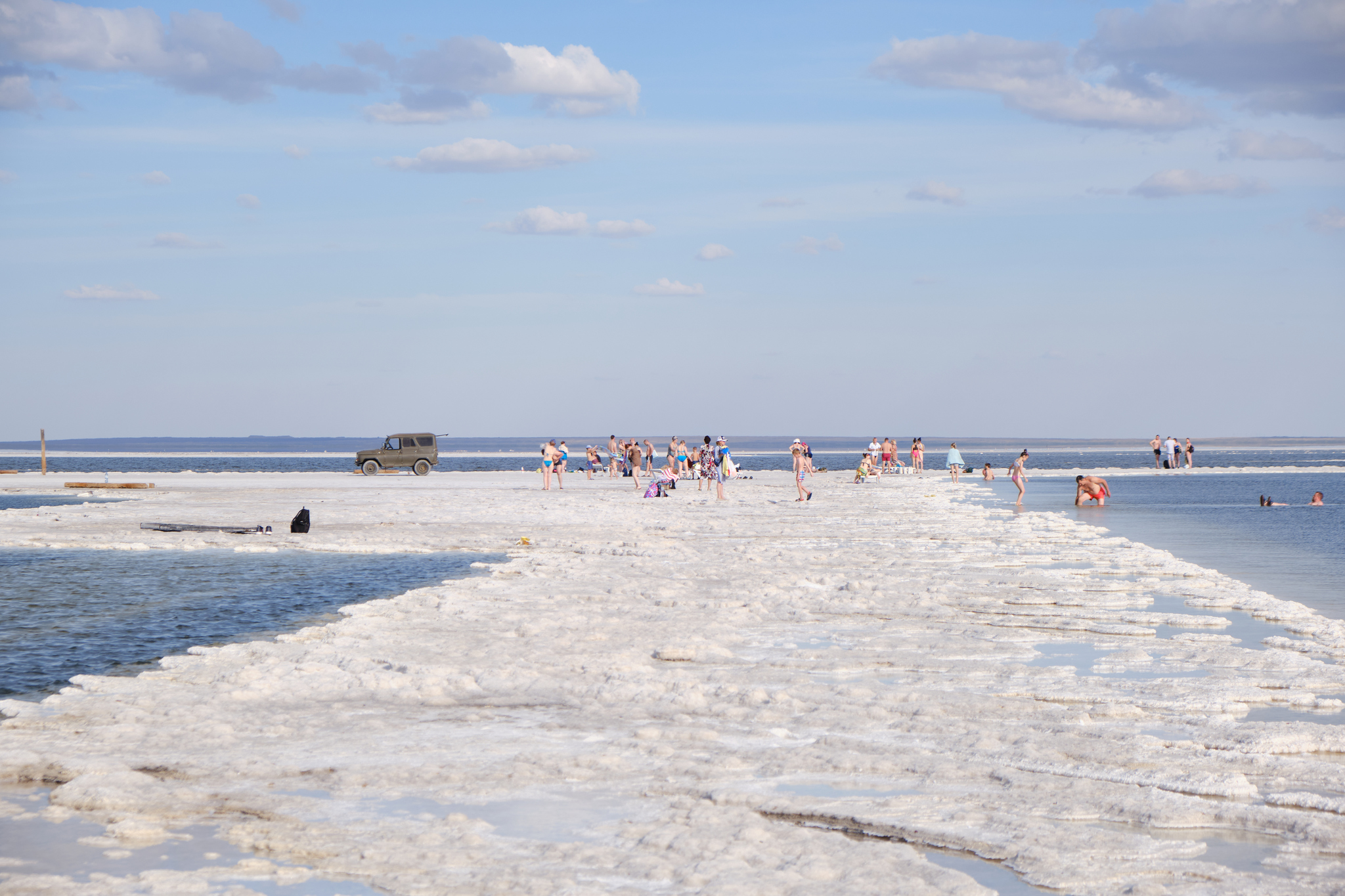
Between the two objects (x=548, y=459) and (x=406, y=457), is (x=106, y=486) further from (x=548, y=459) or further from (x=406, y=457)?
(x=548, y=459)

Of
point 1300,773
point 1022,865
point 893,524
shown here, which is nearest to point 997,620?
point 1300,773

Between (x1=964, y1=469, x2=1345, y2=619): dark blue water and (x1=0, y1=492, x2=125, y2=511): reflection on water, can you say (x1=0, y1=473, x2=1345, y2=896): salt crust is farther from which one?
(x1=0, y1=492, x2=125, y2=511): reflection on water

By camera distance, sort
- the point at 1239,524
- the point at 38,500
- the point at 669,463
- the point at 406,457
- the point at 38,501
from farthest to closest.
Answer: the point at 406,457 < the point at 669,463 < the point at 38,500 < the point at 38,501 < the point at 1239,524

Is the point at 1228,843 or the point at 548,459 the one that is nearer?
the point at 1228,843

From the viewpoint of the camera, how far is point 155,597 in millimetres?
15227

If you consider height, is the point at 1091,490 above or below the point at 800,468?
below

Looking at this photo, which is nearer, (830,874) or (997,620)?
(830,874)

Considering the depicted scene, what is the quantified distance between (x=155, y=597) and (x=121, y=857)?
10614mm

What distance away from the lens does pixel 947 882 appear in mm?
5145

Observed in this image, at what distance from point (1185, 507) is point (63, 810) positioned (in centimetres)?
3206

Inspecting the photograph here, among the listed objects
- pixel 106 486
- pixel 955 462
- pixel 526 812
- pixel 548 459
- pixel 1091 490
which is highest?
pixel 548 459

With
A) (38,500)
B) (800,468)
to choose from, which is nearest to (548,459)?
(800,468)

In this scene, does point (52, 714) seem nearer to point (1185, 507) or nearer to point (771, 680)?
point (771, 680)

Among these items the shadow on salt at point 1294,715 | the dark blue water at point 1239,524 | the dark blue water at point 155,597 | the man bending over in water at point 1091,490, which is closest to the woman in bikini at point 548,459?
the dark blue water at point 1239,524
